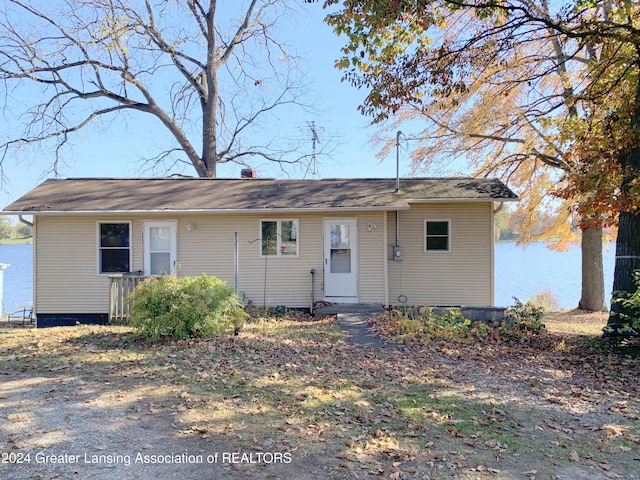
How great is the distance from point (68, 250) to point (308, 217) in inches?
240

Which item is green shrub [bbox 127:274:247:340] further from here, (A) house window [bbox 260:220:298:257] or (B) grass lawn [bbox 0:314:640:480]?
(A) house window [bbox 260:220:298:257]

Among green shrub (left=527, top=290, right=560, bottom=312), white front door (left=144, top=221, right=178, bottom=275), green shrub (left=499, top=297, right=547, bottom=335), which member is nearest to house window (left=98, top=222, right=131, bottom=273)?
white front door (left=144, top=221, right=178, bottom=275)

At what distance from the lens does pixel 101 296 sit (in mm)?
10414

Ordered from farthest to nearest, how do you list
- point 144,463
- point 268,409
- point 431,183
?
point 431,183
point 268,409
point 144,463

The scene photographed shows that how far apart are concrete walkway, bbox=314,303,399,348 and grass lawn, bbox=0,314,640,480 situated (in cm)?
39

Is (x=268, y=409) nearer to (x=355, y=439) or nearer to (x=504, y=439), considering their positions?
(x=355, y=439)

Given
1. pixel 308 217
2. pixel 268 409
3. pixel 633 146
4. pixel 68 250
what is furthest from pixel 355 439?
pixel 68 250

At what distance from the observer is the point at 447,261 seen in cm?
1115

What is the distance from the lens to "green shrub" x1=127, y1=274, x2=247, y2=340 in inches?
273

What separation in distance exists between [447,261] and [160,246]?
299 inches

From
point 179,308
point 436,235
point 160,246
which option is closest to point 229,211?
point 160,246

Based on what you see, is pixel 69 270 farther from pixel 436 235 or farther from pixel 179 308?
pixel 436 235

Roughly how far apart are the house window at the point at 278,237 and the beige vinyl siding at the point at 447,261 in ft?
8.61

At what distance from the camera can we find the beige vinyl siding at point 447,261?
36.3 ft
